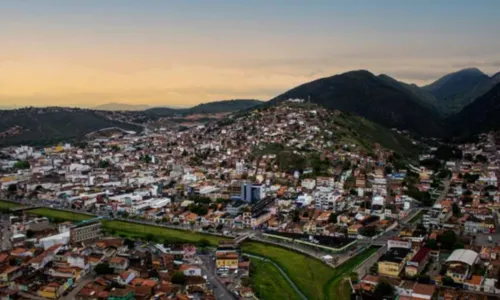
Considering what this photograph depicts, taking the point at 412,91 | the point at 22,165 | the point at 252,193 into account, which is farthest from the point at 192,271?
the point at 412,91

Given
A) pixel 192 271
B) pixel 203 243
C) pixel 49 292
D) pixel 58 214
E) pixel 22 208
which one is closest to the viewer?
pixel 49 292

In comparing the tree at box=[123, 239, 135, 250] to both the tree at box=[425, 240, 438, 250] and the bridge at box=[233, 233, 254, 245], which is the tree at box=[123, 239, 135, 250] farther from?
the tree at box=[425, 240, 438, 250]

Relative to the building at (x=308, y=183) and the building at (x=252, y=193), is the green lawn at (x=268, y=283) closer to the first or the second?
the building at (x=252, y=193)

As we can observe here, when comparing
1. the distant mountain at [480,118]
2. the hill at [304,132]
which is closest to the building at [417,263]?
the hill at [304,132]

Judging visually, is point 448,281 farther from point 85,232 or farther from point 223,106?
point 223,106

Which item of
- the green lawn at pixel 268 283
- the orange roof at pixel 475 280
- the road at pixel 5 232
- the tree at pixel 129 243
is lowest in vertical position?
the road at pixel 5 232

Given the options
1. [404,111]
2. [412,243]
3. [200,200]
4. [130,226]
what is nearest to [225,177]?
[200,200]

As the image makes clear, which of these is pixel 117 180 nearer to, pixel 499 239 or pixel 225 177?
pixel 225 177
